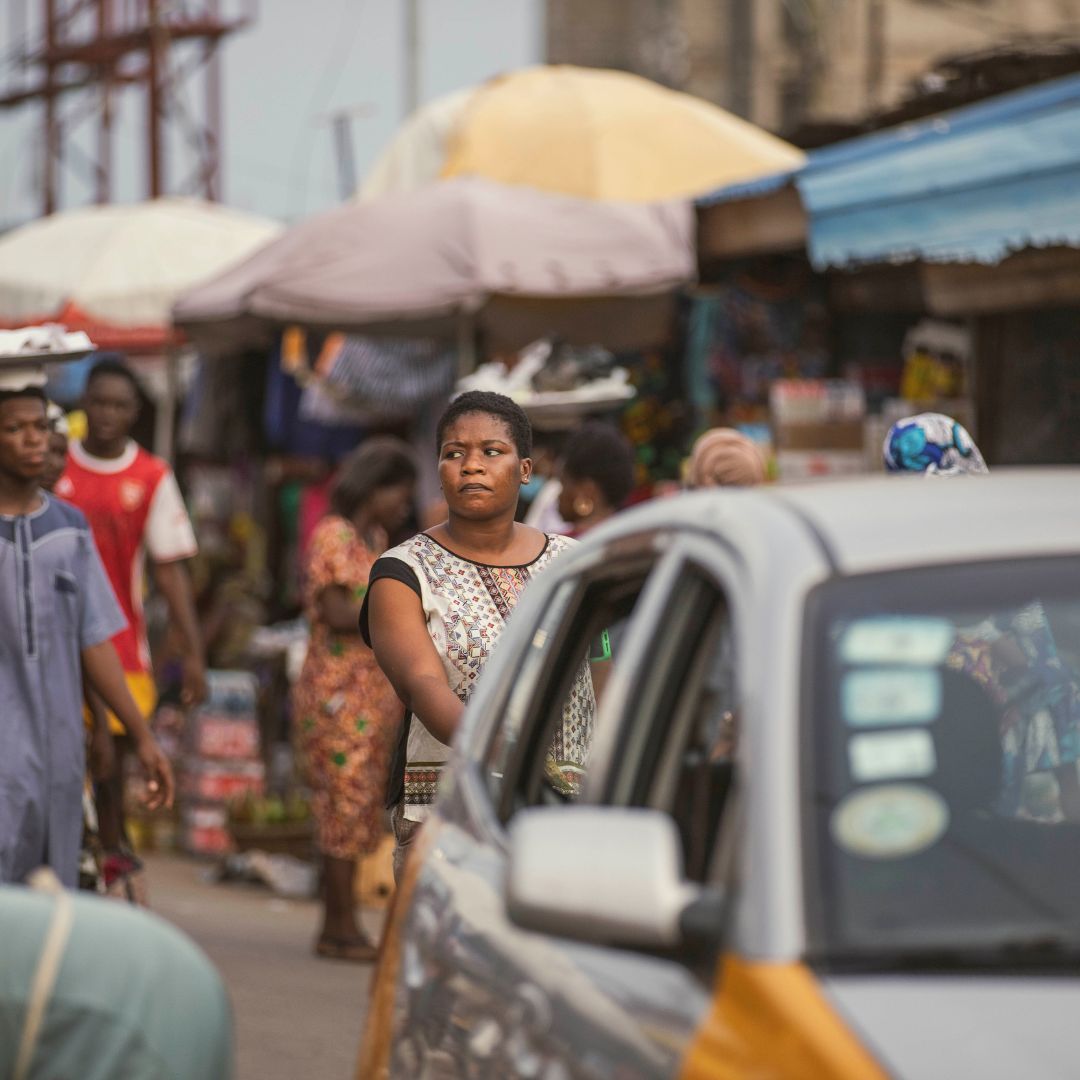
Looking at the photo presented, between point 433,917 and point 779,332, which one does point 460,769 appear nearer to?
point 433,917

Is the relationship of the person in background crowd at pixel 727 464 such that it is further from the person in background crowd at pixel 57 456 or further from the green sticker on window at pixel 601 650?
the green sticker on window at pixel 601 650

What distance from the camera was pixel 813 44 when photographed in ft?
111

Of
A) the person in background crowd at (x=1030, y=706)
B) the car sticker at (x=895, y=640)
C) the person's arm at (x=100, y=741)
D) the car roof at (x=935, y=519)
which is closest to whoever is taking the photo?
the car sticker at (x=895, y=640)

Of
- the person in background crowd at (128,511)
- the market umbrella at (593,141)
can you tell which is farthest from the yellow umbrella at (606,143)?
the person in background crowd at (128,511)

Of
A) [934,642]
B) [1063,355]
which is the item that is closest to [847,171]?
[1063,355]

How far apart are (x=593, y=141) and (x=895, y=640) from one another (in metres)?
10.8

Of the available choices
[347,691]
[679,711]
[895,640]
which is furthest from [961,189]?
Answer: [895,640]

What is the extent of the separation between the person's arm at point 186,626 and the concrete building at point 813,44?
23.8 m

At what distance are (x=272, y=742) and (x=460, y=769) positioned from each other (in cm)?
984

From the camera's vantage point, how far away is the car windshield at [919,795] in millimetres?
2787

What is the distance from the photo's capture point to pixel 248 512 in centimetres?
1698

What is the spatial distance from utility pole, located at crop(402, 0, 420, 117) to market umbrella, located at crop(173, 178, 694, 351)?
1064 centimetres

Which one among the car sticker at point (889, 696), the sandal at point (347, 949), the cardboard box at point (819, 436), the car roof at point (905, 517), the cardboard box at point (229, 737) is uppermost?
the car roof at point (905, 517)

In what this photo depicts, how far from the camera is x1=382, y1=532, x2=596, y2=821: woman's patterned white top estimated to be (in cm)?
532
